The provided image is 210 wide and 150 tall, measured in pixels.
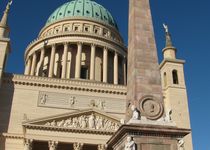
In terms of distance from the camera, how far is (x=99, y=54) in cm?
5184

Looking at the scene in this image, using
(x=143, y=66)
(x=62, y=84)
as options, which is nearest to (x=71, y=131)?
(x=62, y=84)

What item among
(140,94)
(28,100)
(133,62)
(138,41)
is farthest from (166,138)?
(28,100)

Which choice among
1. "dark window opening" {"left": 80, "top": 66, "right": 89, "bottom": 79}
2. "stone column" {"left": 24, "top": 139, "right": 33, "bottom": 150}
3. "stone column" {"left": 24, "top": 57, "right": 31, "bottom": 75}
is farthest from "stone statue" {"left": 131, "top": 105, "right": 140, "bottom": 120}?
"stone column" {"left": 24, "top": 57, "right": 31, "bottom": 75}

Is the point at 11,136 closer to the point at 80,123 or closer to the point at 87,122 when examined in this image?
the point at 80,123

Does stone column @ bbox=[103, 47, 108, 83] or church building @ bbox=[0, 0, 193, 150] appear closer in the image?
church building @ bbox=[0, 0, 193, 150]

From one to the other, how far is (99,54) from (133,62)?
38.7 meters

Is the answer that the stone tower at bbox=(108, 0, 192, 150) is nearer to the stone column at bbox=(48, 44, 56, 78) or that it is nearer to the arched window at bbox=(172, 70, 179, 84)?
the arched window at bbox=(172, 70, 179, 84)

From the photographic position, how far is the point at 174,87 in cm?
3719

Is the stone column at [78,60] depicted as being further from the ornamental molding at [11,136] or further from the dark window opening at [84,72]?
the ornamental molding at [11,136]

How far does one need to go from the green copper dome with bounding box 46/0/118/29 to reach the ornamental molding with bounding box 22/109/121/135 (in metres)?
27.4

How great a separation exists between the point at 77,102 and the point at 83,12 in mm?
25673

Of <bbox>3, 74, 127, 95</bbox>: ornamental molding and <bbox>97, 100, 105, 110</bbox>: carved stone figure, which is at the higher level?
<bbox>3, 74, 127, 95</bbox>: ornamental molding

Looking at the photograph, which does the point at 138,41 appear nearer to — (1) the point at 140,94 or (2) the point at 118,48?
(1) the point at 140,94

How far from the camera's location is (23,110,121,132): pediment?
1160 inches
